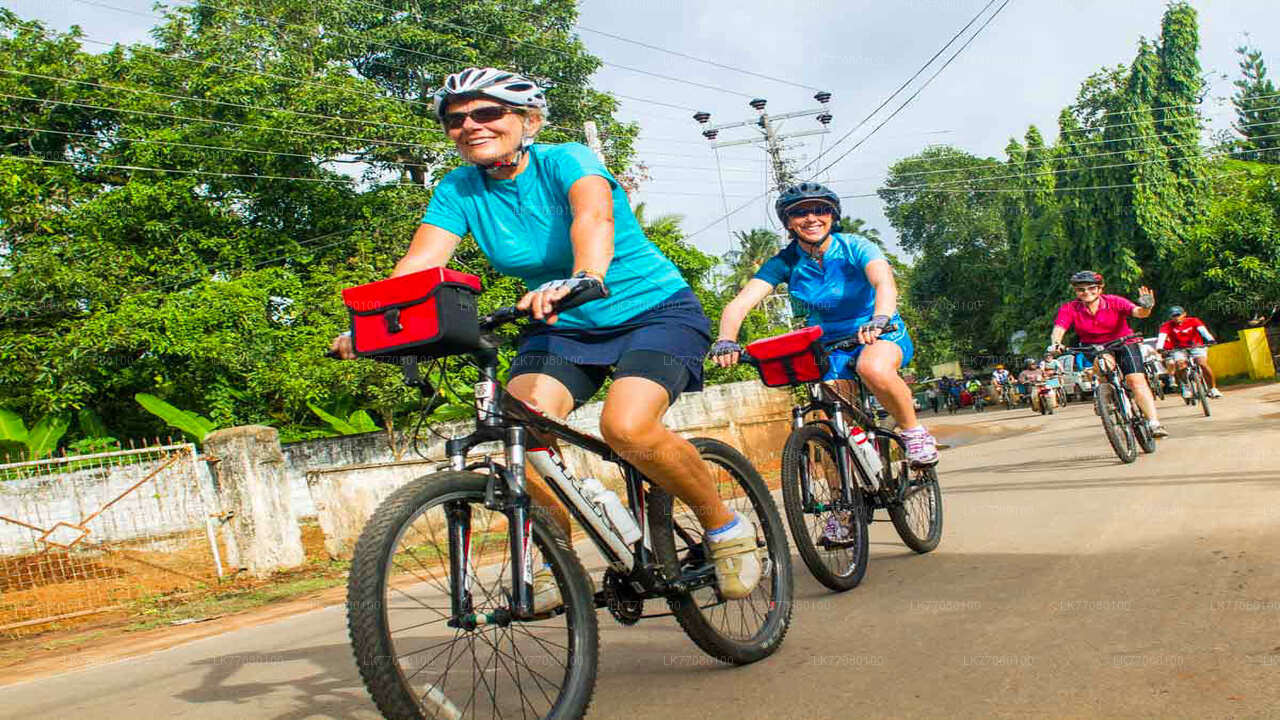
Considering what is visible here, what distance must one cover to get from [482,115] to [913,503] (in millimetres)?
3461

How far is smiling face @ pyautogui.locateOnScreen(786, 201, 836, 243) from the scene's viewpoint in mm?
5457

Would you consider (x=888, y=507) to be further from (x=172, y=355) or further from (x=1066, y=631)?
(x=172, y=355)

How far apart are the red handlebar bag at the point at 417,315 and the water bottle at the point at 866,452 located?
2873 mm

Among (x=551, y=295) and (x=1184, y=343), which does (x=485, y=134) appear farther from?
(x=1184, y=343)

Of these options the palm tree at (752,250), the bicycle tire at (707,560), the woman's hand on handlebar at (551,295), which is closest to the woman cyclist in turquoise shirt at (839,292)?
the bicycle tire at (707,560)

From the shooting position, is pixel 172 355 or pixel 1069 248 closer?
pixel 172 355

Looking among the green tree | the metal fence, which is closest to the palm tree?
the green tree

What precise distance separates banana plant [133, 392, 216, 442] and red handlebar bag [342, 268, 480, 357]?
16.2 m

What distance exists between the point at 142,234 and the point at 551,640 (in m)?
22.0

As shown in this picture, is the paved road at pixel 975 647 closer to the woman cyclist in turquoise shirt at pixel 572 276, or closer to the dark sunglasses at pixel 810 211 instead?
the woman cyclist in turquoise shirt at pixel 572 276

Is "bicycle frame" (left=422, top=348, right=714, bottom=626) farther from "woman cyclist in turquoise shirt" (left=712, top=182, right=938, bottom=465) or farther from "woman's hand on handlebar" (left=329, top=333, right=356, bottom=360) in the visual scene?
"woman cyclist in turquoise shirt" (left=712, top=182, right=938, bottom=465)

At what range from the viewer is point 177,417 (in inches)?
704

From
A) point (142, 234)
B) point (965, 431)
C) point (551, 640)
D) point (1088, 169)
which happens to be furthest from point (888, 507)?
point (1088, 169)

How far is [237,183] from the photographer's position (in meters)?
22.8
